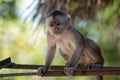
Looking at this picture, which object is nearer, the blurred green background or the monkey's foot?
the monkey's foot

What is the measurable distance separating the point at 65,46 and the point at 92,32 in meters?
2.79

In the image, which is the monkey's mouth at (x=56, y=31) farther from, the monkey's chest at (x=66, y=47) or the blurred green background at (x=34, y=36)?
the blurred green background at (x=34, y=36)

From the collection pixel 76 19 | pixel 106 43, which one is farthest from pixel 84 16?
pixel 106 43

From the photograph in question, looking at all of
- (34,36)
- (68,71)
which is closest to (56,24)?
(68,71)

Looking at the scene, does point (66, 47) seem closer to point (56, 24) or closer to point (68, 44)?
point (68, 44)

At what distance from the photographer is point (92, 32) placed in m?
6.12

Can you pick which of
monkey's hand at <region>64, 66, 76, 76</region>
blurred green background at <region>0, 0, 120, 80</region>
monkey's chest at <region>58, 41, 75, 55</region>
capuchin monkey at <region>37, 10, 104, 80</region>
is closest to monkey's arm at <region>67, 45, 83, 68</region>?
capuchin monkey at <region>37, 10, 104, 80</region>

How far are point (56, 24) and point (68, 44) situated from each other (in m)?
0.26

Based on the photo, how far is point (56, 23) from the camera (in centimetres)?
312

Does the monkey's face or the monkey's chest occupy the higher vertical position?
the monkey's face

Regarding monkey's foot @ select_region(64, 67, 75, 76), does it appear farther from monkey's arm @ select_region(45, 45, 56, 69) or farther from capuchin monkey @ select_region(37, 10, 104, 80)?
monkey's arm @ select_region(45, 45, 56, 69)

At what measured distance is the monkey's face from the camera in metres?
3.09

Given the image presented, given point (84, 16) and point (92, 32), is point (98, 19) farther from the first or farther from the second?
point (92, 32)

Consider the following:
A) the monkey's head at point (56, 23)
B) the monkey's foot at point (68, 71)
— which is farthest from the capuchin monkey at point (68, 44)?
the monkey's foot at point (68, 71)
